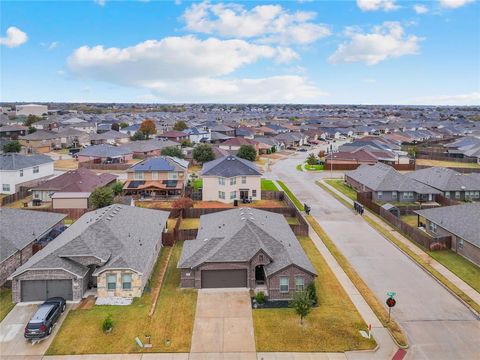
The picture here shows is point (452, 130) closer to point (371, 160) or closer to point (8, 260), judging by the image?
point (371, 160)

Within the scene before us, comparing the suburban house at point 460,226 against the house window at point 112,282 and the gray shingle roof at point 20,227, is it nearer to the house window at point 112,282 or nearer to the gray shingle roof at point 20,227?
the house window at point 112,282

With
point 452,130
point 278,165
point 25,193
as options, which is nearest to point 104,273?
point 25,193

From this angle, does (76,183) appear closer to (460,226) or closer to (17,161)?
(17,161)

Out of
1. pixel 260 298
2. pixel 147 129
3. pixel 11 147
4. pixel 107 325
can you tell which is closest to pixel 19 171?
pixel 11 147

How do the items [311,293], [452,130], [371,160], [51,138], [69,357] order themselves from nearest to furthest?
[69,357] < [311,293] < [371,160] < [51,138] < [452,130]

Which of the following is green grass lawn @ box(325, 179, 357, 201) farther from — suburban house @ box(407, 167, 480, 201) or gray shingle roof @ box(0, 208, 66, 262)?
gray shingle roof @ box(0, 208, 66, 262)

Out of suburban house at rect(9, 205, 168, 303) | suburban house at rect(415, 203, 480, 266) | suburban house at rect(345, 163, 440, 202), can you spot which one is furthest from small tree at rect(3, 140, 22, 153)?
suburban house at rect(415, 203, 480, 266)
